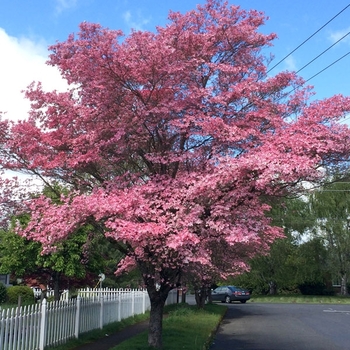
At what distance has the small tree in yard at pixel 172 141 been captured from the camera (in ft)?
27.3

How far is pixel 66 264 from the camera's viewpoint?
49.2 ft

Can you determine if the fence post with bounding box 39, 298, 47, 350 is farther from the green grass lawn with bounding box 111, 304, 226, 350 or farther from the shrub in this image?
the shrub

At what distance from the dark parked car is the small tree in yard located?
1071 inches

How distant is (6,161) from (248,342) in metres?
8.65

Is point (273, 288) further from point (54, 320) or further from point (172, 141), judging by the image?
point (172, 141)

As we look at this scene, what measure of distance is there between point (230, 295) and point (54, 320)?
27697 mm

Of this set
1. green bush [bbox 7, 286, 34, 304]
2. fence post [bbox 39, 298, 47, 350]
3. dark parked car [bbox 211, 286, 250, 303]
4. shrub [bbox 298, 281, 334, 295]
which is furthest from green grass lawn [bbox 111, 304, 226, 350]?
shrub [bbox 298, 281, 334, 295]

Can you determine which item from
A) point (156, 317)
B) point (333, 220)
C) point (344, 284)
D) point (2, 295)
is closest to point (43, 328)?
point (156, 317)

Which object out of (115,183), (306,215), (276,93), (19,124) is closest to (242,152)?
(276,93)

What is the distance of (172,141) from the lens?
10.4m

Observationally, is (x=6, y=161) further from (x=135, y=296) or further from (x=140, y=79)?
(x=135, y=296)

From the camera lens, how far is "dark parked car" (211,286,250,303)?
37281mm

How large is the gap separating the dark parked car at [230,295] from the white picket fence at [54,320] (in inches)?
793

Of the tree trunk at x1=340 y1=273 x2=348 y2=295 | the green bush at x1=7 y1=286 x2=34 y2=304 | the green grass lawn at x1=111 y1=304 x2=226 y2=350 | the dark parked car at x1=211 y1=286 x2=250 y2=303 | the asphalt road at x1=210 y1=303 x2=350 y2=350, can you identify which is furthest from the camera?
the tree trunk at x1=340 y1=273 x2=348 y2=295
